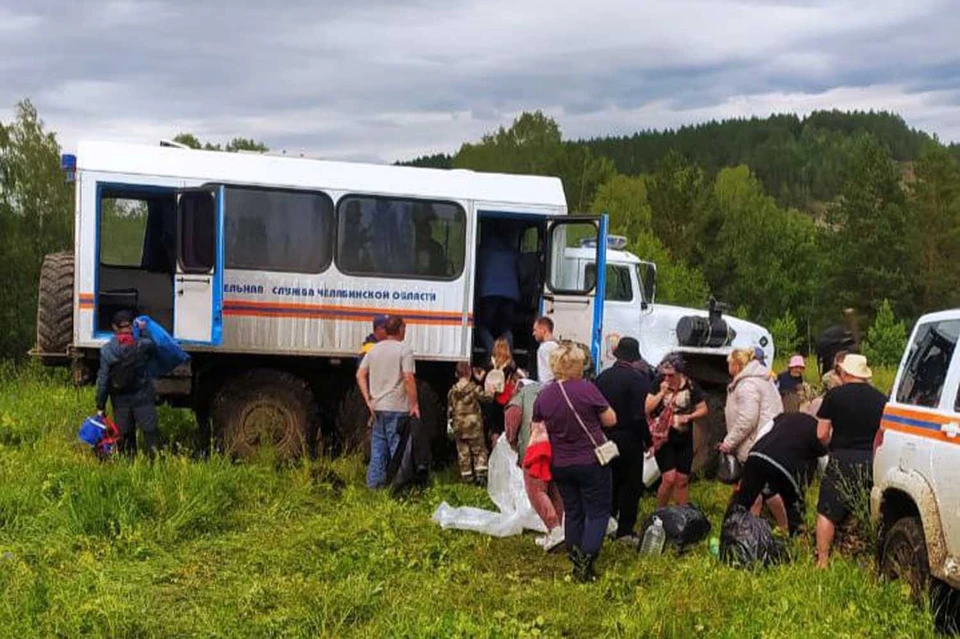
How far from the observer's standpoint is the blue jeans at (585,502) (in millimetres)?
6328

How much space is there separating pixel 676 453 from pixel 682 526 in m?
1.11

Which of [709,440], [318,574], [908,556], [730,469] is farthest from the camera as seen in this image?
[709,440]

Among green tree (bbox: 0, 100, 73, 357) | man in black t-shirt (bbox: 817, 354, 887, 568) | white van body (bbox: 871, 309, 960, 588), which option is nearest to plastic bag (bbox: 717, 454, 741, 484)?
man in black t-shirt (bbox: 817, 354, 887, 568)

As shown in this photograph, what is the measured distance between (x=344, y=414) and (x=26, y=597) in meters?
4.85

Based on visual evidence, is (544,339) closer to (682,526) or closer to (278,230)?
(682,526)

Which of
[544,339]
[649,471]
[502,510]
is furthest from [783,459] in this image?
[544,339]

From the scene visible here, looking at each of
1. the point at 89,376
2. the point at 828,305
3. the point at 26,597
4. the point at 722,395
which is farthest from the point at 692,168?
the point at 26,597

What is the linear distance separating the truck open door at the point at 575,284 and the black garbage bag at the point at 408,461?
2.24 m

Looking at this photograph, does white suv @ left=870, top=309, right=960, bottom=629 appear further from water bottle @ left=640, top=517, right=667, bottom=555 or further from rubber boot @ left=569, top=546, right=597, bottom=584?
rubber boot @ left=569, top=546, right=597, bottom=584

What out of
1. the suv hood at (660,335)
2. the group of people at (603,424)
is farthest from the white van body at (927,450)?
the suv hood at (660,335)

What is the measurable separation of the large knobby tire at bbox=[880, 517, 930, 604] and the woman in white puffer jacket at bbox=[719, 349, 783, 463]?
78.7 inches

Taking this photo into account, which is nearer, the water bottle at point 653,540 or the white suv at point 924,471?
the white suv at point 924,471

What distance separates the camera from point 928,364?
544 cm

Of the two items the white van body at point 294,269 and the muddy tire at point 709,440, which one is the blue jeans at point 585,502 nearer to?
the white van body at point 294,269
